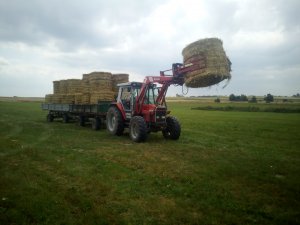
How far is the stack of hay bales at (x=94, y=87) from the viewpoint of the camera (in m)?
18.5

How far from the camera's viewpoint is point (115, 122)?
613 inches

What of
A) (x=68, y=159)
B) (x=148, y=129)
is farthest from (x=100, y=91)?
(x=68, y=159)

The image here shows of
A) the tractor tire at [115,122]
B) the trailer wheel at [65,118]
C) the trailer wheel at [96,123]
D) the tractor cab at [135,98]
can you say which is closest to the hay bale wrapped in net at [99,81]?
the trailer wheel at [96,123]

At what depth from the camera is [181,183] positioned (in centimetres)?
730

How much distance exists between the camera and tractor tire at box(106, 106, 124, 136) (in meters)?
15.4

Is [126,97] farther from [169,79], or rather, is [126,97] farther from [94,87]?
[94,87]

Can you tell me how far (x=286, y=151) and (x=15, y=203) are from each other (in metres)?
9.87

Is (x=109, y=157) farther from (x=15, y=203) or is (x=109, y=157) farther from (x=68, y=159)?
(x=15, y=203)

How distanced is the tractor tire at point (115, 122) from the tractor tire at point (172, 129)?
2255 millimetres

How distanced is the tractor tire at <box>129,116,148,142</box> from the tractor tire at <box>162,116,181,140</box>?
163cm

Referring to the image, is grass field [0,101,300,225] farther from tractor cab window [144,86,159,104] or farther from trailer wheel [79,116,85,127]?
trailer wheel [79,116,85,127]

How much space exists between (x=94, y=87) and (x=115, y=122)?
4.14 meters

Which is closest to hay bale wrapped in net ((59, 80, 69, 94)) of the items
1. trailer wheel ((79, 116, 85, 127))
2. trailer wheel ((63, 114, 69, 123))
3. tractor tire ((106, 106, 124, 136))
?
trailer wheel ((63, 114, 69, 123))

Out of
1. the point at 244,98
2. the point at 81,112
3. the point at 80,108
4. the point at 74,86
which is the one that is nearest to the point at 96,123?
the point at 81,112
